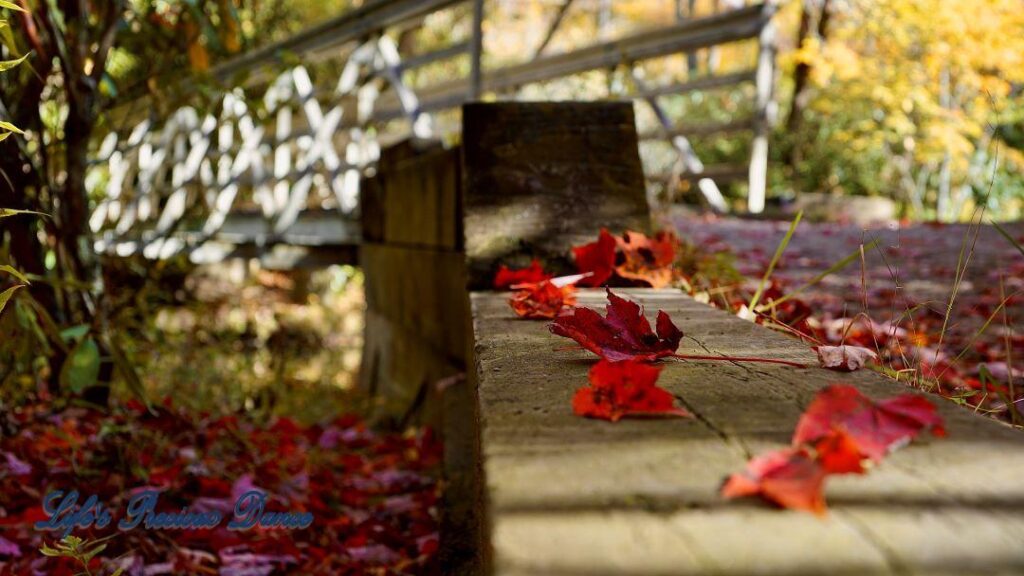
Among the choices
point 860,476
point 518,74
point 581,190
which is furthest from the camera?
point 518,74

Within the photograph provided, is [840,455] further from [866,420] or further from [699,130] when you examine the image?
[699,130]

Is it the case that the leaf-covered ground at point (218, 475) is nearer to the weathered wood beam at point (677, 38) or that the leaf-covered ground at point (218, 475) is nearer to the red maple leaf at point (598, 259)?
the red maple leaf at point (598, 259)

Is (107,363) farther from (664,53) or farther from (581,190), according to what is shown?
(664,53)

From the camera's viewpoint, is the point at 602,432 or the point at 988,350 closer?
the point at 602,432

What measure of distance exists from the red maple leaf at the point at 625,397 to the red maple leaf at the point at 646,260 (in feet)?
3.72

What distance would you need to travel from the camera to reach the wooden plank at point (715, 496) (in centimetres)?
59

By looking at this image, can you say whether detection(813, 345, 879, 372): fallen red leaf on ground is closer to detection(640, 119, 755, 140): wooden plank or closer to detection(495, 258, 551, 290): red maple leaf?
detection(495, 258, 551, 290): red maple leaf

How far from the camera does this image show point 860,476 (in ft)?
2.35

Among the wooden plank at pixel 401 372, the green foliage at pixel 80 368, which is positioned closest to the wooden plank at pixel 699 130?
the wooden plank at pixel 401 372

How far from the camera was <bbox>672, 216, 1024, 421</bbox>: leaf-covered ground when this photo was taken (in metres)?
2.04

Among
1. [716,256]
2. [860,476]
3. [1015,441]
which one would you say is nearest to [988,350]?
[716,256]

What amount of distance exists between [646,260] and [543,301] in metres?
0.56

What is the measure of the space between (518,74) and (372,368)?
2927 millimetres

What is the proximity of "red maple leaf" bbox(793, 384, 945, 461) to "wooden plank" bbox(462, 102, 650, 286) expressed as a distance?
58.2 inches
